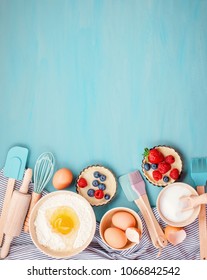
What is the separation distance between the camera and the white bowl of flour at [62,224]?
1.57 meters

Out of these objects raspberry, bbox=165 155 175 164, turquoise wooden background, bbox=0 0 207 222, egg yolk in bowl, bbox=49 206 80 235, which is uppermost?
turquoise wooden background, bbox=0 0 207 222

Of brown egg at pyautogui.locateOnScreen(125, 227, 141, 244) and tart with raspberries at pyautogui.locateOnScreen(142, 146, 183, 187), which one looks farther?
tart with raspberries at pyautogui.locateOnScreen(142, 146, 183, 187)

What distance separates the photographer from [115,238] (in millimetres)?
1560

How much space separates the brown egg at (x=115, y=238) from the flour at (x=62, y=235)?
7 centimetres

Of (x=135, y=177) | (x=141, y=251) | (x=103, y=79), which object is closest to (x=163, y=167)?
(x=135, y=177)

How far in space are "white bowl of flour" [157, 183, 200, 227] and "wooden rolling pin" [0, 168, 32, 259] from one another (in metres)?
0.50

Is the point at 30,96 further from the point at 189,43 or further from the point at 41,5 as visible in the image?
the point at 189,43

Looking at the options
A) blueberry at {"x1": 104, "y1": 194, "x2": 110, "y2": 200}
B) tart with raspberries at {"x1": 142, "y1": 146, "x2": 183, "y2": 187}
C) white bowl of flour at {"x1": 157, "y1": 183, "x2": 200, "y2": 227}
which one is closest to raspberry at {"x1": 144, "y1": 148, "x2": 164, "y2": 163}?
tart with raspberries at {"x1": 142, "y1": 146, "x2": 183, "y2": 187}

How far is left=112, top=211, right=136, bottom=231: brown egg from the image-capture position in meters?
1.59

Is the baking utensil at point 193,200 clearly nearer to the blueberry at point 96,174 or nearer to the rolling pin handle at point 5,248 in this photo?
the blueberry at point 96,174

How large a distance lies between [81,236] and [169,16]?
93cm

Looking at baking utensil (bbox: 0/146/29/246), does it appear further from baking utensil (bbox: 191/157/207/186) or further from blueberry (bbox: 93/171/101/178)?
baking utensil (bbox: 191/157/207/186)
